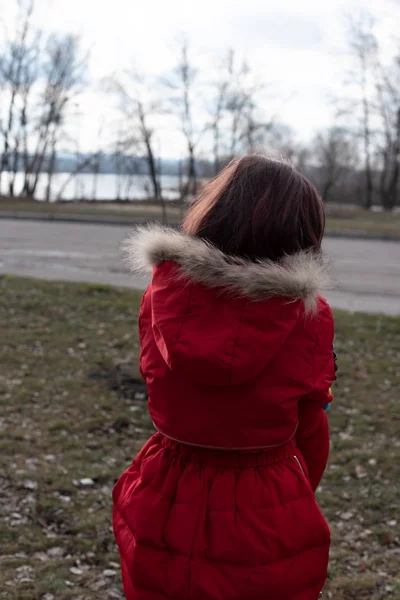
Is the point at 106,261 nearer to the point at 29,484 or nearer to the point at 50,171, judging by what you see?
the point at 29,484

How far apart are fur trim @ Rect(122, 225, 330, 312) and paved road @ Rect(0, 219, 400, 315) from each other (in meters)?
6.56

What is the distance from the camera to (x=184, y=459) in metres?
1.87

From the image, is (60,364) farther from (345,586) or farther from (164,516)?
(164,516)

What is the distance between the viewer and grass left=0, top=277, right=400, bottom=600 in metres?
3.33

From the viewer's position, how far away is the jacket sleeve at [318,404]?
1803mm

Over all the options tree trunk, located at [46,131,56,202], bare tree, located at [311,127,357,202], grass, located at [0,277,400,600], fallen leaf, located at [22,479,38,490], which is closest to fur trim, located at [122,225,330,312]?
grass, located at [0,277,400,600]

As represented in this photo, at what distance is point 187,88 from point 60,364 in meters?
26.4

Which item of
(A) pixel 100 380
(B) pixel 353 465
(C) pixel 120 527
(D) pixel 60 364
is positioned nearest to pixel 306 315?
(C) pixel 120 527

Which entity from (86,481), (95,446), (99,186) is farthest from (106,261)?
(99,186)

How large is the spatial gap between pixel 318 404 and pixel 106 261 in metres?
11.0

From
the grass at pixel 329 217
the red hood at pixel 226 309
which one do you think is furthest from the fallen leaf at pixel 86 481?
the grass at pixel 329 217

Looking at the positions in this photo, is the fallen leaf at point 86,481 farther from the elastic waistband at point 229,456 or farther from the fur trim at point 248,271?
the fur trim at point 248,271

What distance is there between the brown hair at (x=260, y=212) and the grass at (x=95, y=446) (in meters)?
2.05

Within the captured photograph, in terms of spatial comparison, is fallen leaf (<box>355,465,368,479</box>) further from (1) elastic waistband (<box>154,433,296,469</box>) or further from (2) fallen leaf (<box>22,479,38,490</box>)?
(1) elastic waistband (<box>154,433,296,469</box>)
